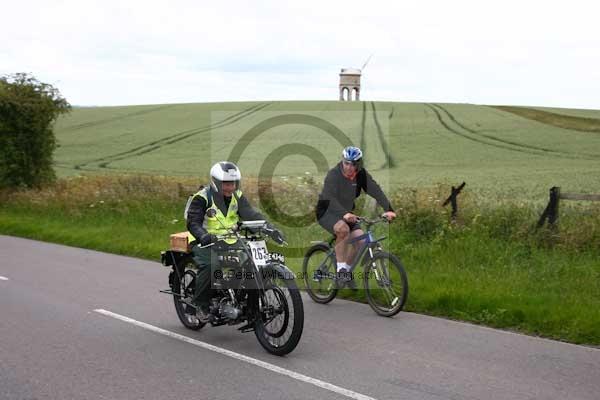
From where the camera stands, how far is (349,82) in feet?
266

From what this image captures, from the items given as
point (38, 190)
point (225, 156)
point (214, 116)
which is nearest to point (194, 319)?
point (38, 190)

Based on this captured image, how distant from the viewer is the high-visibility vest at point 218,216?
22.7 feet

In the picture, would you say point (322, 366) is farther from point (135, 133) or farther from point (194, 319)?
point (135, 133)

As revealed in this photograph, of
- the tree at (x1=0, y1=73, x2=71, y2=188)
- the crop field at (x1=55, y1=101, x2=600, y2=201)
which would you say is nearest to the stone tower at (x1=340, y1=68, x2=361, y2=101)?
the crop field at (x1=55, y1=101, x2=600, y2=201)

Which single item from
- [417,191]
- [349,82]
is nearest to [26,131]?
[417,191]

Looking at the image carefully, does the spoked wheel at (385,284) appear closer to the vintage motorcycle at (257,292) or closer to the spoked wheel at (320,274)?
the spoked wheel at (320,274)

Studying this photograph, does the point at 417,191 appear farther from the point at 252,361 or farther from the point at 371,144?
the point at 371,144

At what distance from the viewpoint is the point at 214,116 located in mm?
54500

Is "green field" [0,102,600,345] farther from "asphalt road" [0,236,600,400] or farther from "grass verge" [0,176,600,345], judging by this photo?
"asphalt road" [0,236,600,400]

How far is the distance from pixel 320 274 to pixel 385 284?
116 cm

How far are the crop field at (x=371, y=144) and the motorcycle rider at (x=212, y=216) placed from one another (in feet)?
39.9

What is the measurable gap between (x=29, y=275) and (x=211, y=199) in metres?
5.67

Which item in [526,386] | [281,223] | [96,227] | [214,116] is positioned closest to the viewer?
[526,386]

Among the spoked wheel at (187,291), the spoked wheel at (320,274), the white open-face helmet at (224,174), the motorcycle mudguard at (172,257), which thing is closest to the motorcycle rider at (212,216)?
the white open-face helmet at (224,174)
